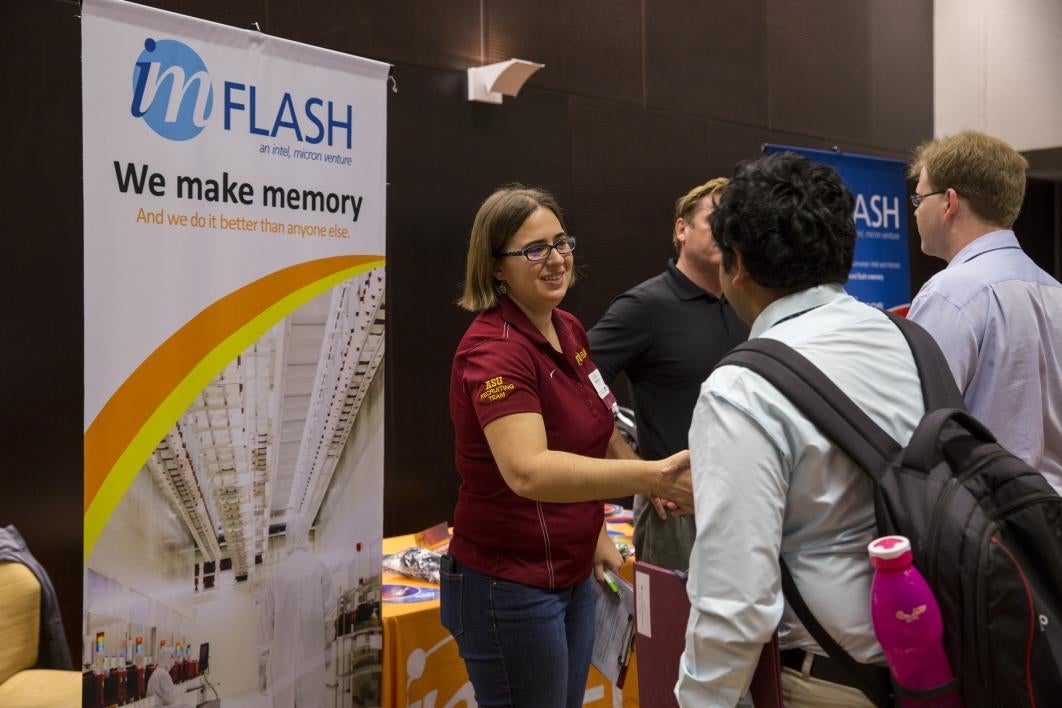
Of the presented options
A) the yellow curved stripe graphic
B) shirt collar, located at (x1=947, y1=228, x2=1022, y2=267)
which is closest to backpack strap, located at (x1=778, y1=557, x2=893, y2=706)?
shirt collar, located at (x1=947, y1=228, x2=1022, y2=267)

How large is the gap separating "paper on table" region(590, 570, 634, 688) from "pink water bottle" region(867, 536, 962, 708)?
108 centimetres

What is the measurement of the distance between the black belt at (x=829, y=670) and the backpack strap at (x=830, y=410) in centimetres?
25

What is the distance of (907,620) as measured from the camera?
1.16m

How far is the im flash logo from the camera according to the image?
2.05 meters

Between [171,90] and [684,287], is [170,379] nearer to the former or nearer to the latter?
[171,90]

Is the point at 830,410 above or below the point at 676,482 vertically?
above

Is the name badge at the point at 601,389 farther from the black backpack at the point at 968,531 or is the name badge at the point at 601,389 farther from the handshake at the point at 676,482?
the black backpack at the point at 968,531

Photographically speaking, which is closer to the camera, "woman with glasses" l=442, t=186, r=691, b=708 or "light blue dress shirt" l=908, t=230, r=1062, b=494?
"woman with glasses" l=442, t=186, r=691, b=708

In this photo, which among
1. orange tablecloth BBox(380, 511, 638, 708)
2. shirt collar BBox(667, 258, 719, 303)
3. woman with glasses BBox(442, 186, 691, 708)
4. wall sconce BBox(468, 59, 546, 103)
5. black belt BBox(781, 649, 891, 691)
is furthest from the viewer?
wall sconce BBox(468, 59, 546, 103)

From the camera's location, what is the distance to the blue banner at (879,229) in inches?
230

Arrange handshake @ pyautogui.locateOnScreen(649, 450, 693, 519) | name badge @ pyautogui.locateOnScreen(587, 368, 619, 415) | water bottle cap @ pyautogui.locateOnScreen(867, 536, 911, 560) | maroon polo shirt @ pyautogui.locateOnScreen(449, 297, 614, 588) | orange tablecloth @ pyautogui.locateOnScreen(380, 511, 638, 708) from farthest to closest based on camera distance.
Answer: orange tablecloth @ pyautogui.locateOnScreen(380, 511, 638, 708)
name badge @ pyautogui.locateOnScreen(587, 368, 619, 415)
maroon polo shirt @ pyautogui.locateOnScreen(449, 297, 614, 588)
handshake @ pyautogui.locateOnScreen(649, 450, 693, 519)
water bottle cap @ pyautogui.locateOnScreen(867, 536, 911, 560)

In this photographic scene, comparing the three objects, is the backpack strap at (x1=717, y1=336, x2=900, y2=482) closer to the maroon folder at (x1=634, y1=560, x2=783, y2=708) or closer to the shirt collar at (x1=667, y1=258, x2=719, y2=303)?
the maroon folder at (x1=634, y1=560, x2=783, y2=708)

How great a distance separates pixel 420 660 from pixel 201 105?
60.2 inches

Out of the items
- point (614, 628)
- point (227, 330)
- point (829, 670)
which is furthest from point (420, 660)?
point (829, 670)
